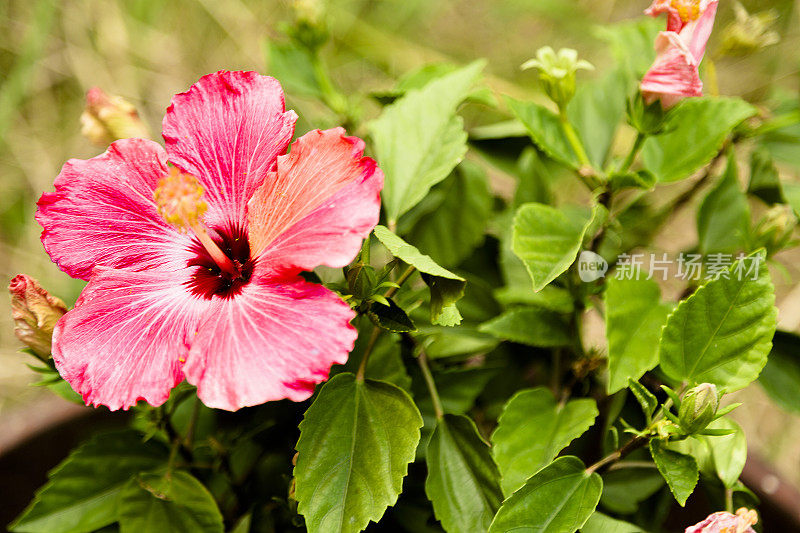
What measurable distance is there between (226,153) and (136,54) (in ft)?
5.55

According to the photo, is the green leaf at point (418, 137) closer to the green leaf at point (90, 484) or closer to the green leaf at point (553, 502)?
the green leaf at point (553, 502)

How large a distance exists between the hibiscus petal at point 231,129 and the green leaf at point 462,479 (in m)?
0.35

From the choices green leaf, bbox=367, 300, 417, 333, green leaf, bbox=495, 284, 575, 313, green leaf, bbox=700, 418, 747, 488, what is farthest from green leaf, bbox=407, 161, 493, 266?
green leaf, bbox=700, 418, 747, 488

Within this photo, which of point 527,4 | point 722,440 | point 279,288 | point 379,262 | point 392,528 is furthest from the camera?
point 527,4

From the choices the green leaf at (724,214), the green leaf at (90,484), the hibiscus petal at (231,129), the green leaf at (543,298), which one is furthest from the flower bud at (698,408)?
the green leaf at (90,484)

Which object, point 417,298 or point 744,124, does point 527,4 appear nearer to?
point 744,124

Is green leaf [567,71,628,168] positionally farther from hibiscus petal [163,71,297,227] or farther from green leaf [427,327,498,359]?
hibiscus petal [163,71,297,227]

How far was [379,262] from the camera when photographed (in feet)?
4.91

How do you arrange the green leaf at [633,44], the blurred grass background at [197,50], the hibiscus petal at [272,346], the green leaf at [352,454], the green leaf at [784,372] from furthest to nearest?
the blurred grass background at [197,50], the green leaf at [633,44], the green leaf at [784,372], the green leaf at [352,454], the hibiscus petal at [272,346]

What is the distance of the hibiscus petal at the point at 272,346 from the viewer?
569mm

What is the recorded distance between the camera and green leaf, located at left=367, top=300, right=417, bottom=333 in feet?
2.21

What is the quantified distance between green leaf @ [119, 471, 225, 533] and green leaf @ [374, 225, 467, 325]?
357 millimetres

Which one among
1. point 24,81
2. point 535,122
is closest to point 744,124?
point 535,122

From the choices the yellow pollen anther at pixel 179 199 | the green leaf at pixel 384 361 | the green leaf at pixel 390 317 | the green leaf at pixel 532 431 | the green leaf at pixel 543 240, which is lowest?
the green leaf at pixel 532 431
